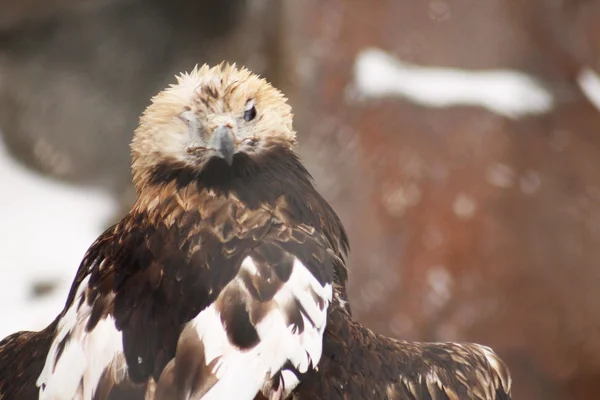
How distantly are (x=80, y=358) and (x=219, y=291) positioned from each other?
0.97 feet

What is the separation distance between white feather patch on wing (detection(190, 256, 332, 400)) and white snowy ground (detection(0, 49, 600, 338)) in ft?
9.71

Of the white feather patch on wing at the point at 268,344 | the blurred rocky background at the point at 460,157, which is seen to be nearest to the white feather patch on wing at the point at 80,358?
the white feather patch on wing at the point at 268,344

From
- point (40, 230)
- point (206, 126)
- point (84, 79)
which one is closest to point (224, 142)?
point (206, 126)

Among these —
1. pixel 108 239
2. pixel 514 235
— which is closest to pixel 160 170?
pixel 108 239

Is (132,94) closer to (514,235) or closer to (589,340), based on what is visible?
(514,235)

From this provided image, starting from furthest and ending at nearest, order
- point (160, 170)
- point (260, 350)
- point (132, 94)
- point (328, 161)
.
Result: 1. point (132, 94)
2. point (328, 161)
3. point (160, 170)
4. point (260, 350)

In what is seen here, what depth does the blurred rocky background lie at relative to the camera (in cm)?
456

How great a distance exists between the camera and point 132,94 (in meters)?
5.35

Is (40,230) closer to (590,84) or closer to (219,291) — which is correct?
(590,84)

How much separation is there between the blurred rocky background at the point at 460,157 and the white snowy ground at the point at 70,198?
0.01 m

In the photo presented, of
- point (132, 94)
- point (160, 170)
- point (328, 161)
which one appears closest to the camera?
point (160, 170)

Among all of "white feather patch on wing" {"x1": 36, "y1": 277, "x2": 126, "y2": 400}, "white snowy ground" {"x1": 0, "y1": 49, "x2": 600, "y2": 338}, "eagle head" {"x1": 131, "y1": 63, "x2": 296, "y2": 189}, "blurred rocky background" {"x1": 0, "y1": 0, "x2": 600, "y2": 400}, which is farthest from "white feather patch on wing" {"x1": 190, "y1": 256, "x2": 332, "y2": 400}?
"white snowy ground" {"x1": 0, "y1": 49, "x2": 600, "y2": 338}

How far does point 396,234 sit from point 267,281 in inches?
117

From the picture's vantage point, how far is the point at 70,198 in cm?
528
